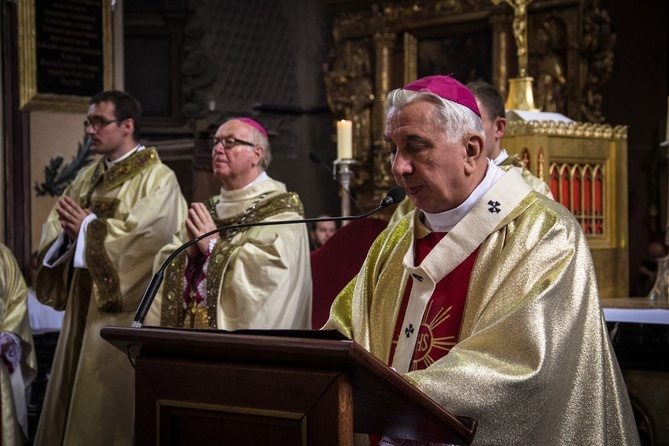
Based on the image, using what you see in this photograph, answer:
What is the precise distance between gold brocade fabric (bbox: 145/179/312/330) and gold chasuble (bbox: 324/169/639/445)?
1.74 metres

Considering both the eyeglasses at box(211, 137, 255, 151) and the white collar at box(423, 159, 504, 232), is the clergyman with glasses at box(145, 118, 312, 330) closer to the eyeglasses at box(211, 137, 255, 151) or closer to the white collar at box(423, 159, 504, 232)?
the eyeglasses at box(211, 137, 255, 151)

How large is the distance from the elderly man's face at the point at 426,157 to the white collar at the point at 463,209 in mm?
47

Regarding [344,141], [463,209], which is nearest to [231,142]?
[344,141]

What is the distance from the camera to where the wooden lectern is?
6.01 feet

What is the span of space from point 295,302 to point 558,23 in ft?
18.3

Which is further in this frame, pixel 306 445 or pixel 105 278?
pixel 105 278

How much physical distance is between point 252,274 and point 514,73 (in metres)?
5.82

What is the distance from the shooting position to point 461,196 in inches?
97.3

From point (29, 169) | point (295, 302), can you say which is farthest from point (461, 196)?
point (29, 169)

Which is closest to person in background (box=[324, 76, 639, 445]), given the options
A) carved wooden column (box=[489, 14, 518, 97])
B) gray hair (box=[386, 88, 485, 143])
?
gray hair (box=[386, 88, 485, 143])

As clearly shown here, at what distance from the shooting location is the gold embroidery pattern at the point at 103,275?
15.6ft

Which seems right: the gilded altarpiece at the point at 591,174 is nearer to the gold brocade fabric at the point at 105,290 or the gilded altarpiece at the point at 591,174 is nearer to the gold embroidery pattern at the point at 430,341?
the gold brocade fabric at the point at 105,290

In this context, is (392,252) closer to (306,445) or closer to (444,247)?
(444,247)

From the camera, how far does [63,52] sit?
22.7ft
